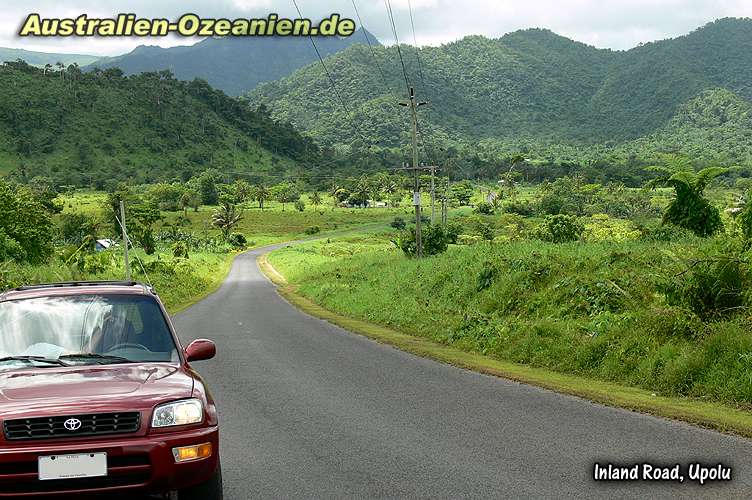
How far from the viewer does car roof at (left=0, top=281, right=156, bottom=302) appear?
286 inches

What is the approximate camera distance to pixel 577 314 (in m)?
18.5

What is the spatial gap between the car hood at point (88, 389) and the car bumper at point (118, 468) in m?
0.24

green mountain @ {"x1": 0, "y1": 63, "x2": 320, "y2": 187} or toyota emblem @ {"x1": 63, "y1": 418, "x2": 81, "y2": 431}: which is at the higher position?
green mountain @ {"x1": 0, "y1": 63, "x2": 320, "y2": 187}

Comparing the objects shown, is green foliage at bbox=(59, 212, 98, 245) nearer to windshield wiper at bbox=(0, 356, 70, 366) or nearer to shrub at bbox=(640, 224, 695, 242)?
shrub at bbox=(640, 224, 695, 242)

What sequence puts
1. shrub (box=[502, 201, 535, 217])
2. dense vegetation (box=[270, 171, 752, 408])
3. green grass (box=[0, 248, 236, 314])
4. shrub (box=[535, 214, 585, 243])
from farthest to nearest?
shrub (box=[502, 201, 535, 217]) → shrub (box=[535, 214, 585, 243]) → green grass (box=[0, 248, 236, 314]) → dense vegetation (box=[270, 171, 752, 408])

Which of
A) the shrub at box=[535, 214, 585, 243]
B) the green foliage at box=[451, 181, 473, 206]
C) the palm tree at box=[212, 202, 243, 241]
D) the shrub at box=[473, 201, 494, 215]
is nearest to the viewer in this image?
the shrub at box=[535, 214, 585, 243]

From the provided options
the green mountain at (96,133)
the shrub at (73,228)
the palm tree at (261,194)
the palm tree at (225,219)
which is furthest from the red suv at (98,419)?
the green mountain at (96,133)

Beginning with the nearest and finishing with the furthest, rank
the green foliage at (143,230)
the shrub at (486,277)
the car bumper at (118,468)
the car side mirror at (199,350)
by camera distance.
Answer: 1. the car bumper at (118,468)
2. the car side mirror at (199,350)
3. the shrub at (486,277)
4. the green foliage at (143,230)

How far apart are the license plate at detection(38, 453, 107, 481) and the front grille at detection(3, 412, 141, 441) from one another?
0.51 ft

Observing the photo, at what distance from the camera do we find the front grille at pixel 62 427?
17.1 feet

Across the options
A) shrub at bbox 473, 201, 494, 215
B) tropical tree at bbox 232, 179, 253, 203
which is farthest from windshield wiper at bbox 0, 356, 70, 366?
tropical tree at bbox 232, 179, 253, 203

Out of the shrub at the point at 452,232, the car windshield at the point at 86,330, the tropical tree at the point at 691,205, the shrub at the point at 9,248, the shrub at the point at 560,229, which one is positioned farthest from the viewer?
the shrub at the point at 452,232

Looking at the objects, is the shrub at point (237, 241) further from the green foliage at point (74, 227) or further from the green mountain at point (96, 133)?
the green mountain at point (96, 133)

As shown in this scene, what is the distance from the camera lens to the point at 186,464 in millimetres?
5473
